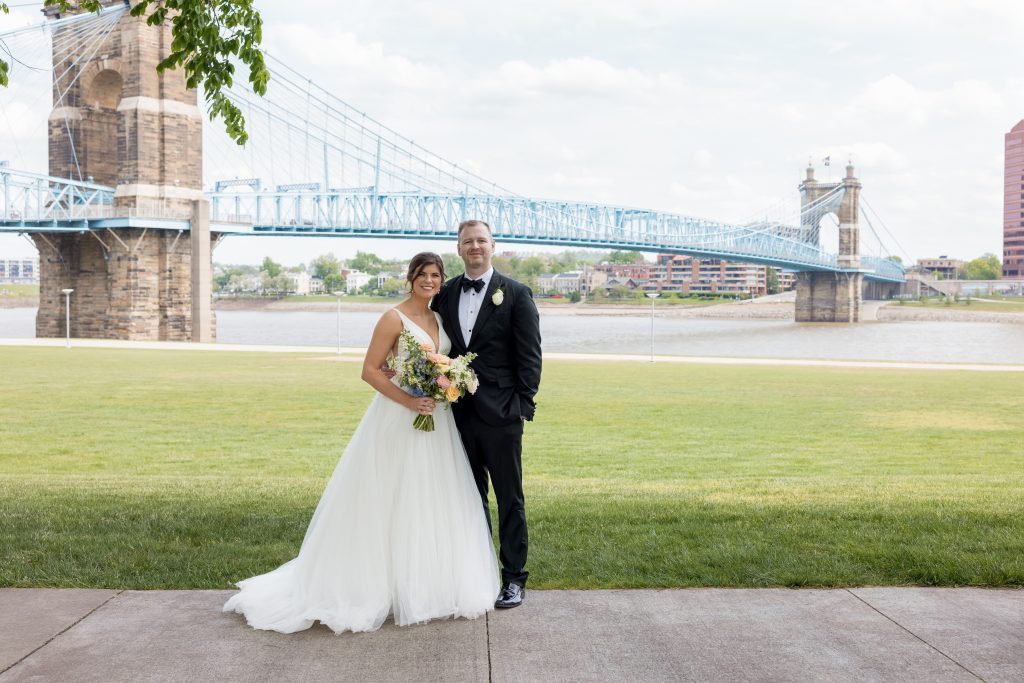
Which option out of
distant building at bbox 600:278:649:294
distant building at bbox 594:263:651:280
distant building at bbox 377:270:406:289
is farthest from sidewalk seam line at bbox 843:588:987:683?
distant building at bbox 594:263:651:280

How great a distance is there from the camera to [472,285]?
3.87 metres

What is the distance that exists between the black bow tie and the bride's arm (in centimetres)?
29

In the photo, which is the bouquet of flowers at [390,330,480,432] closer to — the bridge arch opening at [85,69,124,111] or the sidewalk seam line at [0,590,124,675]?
the sidewalk seam line at [0,590,124,675]

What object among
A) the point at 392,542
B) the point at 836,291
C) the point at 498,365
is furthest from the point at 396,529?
the point at 836,291

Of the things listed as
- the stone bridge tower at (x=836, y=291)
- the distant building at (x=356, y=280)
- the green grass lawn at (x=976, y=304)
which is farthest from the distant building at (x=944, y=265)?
the distant building at (x=356, y=280)

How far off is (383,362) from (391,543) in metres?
0.69

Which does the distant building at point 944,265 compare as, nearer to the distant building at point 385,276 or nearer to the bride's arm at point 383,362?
the distant building at point 385,276

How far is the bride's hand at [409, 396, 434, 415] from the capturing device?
3.73 m

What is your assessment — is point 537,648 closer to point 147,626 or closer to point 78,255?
point 147,626

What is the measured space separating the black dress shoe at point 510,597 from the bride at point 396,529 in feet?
0.09

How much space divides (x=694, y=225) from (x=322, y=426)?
71005mm

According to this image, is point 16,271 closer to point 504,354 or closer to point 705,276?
point 705,276

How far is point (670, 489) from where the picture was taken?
7000mm

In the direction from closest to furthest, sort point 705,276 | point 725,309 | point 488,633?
point 488,633
point 725,309
point 705,276
